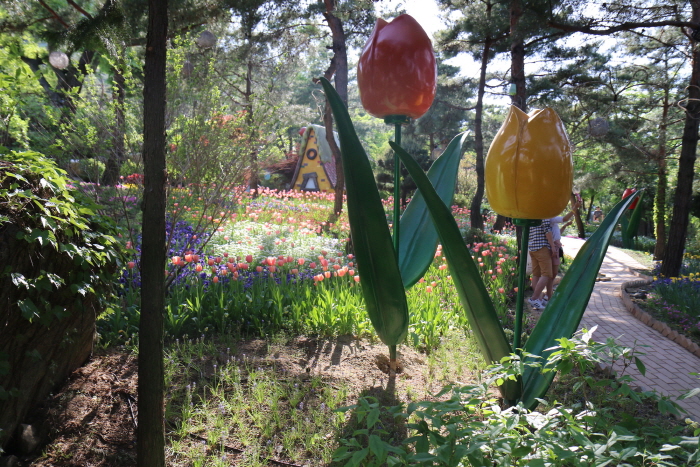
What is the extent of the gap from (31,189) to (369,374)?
82.4 inches

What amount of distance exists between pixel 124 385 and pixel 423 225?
6.41ft

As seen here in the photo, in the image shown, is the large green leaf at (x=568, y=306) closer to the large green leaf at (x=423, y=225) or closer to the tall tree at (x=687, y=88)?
the large green leaf at (x=423, y=225)

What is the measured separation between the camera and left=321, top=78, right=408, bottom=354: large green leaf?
1871mm

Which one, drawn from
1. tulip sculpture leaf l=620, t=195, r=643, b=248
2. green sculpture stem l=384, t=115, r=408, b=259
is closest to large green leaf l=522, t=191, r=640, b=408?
green sculpture stem l=384, t=115, r=408, b=259

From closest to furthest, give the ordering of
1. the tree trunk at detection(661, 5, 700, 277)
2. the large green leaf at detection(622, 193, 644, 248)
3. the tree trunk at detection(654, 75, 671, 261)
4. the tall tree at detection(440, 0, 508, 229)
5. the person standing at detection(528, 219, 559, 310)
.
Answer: the person standing at detection(528, 219, 559, 310) → the tall tree at detection(440, 0, 508, 229) → the tree trunk at detection(661, 5, 700, 277) → the tree trunk at detection(654, 75, 671, 261) → the large green leaf at detection(622, 193, 644, 248)

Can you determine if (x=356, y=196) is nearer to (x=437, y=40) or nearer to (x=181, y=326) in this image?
(x=181, y=326)

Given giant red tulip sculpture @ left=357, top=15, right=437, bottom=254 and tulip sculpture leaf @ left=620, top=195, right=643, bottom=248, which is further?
tulip sculpture leaf @ left=620, top=195, right=643, bottom=248

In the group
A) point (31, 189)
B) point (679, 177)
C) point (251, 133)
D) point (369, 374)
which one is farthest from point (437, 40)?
point (31, 189)

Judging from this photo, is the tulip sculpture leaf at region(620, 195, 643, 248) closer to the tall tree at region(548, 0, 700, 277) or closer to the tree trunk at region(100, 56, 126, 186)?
the tall tree at region(548, 0, 700, 277)

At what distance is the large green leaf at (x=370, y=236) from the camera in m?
1.87

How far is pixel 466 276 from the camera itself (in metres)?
1.78

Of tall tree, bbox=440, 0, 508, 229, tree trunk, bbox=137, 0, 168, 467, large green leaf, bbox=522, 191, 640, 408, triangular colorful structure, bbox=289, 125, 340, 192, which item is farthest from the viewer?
triangular colorful structure, bbox=289, 125, 340, 192

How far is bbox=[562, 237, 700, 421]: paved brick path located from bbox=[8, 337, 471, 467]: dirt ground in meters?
1.39

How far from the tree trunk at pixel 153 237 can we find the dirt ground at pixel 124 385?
1.59 feet
